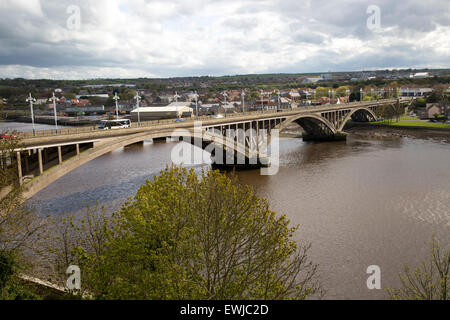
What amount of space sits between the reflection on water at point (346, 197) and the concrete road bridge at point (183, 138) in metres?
3.98

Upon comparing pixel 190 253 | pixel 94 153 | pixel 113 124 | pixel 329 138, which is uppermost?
pixel 113 124

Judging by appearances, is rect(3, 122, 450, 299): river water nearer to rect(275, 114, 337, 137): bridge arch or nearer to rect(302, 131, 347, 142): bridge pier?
rect(275, 114, 337, 137): bridge arch

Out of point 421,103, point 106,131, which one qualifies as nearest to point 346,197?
point 106,131

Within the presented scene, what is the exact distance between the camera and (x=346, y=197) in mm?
30750

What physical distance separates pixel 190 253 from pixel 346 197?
20.7 metres

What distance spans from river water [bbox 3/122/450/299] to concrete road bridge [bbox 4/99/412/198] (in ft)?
13.0

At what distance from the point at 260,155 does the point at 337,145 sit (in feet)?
73.5

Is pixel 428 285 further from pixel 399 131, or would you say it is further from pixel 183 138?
pixel 399 131

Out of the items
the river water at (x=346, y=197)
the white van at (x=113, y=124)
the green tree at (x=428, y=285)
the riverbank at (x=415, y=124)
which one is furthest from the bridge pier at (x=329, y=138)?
the green tree at (x=428, y=285)

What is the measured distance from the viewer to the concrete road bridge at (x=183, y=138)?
2266 cm

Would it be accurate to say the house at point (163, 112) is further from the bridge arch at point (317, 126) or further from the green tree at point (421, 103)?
the green tree at point (421, 103)

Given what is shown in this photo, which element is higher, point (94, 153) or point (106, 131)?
point (106, 131)

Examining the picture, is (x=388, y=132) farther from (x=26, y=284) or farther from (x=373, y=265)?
(x=26, y=284)

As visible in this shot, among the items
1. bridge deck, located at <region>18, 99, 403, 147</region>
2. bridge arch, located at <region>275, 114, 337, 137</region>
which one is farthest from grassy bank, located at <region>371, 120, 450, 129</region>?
bridge deck, located at <region>18, 99, 403, 147</region>
